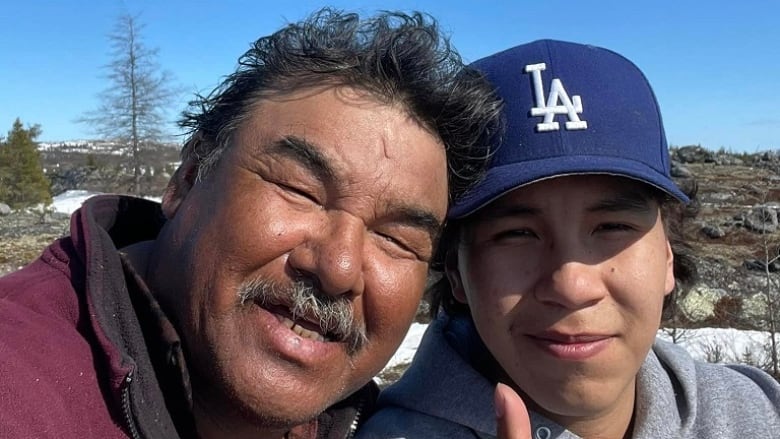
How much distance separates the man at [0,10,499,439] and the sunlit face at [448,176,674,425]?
0.88 ft

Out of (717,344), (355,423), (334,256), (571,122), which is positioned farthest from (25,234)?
(571,122)

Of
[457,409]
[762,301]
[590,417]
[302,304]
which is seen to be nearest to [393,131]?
[302,304]

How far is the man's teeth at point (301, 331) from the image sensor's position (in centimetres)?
185

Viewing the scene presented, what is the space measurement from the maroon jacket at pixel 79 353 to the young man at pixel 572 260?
32.9 inches

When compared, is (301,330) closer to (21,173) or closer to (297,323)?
(297,323)

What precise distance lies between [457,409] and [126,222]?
1406 millimetres

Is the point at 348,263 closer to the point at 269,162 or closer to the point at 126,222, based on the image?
the point at 269,162

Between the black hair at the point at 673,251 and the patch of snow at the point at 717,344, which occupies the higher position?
the black hair at the point at 673,251

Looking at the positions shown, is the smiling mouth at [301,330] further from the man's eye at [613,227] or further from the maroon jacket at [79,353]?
the man's eye at [613,227]

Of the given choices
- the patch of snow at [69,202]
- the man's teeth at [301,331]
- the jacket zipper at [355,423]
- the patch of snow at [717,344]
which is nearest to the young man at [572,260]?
the jacket zipper at [355,423]

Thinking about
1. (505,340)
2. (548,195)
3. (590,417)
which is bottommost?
(590,417)

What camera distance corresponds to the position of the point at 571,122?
1954mm

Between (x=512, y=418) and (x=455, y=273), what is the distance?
80cm

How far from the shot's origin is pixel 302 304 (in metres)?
1.81
